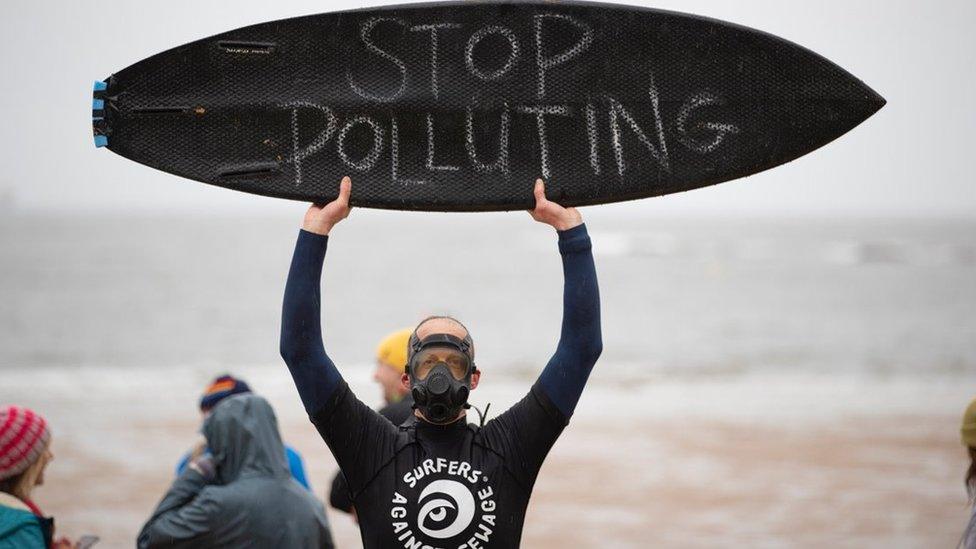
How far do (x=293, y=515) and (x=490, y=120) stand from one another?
155cm

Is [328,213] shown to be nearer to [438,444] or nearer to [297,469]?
[438,444]

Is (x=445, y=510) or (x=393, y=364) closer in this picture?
(x=445, y=510)

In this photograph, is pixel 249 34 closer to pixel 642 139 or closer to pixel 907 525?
pixel 642 139

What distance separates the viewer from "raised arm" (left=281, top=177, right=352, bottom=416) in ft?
8.24

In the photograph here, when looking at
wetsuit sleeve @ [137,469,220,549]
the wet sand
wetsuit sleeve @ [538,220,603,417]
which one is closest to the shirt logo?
wetsuit sleeve @ [538,220,603,417]

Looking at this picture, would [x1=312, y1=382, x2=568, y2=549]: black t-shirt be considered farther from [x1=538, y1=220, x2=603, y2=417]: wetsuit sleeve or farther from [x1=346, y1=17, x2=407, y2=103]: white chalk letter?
[x1=346, y1=17, x2=407, y2=103]: white chalk letter

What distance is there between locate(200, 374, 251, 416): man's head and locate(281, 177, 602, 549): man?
64.8 inches

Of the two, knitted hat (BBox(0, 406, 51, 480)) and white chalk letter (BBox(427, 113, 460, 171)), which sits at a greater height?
white chalk letter (BBox(427, 113, 460, 171))

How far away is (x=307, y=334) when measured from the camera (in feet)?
8.28

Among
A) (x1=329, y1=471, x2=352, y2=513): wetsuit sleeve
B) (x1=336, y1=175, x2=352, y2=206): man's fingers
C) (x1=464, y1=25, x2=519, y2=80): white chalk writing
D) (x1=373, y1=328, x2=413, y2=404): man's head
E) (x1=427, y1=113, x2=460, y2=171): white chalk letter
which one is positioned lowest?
(x1=329, y1=471, x2=352, y2=513): wetsuit sleeve

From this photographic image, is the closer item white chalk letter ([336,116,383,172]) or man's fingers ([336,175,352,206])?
man's fingers ([336,175,352,206])

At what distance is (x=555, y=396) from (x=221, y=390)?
197 cm

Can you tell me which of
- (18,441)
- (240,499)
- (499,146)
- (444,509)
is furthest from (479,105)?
(18,441)

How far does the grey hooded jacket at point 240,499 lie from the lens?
3.49m
